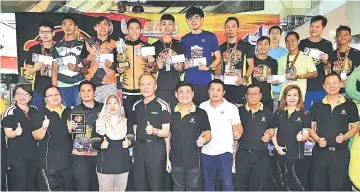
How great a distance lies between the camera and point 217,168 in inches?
194

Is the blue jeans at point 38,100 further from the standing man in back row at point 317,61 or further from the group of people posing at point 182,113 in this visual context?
the standing man in back row at point 317,61

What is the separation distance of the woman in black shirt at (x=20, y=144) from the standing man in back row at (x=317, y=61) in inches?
109

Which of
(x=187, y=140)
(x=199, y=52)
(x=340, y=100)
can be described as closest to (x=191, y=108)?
(x=187, y=140)

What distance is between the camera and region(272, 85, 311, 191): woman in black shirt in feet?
16.4

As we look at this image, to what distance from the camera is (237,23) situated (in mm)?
4984

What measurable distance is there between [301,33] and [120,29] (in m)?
1.83

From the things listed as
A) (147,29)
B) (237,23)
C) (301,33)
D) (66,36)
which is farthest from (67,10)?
(301,33)

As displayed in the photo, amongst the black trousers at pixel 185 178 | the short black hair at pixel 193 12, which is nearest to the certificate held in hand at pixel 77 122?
the black trousers at pixel 185 178

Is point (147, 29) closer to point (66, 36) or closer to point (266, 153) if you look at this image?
point (66, 36)

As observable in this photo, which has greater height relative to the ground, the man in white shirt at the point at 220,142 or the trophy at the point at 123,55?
the trophy at the point at 123,55

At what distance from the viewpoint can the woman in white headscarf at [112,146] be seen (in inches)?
189

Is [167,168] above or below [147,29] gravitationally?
below

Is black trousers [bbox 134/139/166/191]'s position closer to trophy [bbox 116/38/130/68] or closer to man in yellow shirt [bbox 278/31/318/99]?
trophy [bbox 116/38/130/68]

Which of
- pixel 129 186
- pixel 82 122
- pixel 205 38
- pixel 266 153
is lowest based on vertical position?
pixel 129 186
